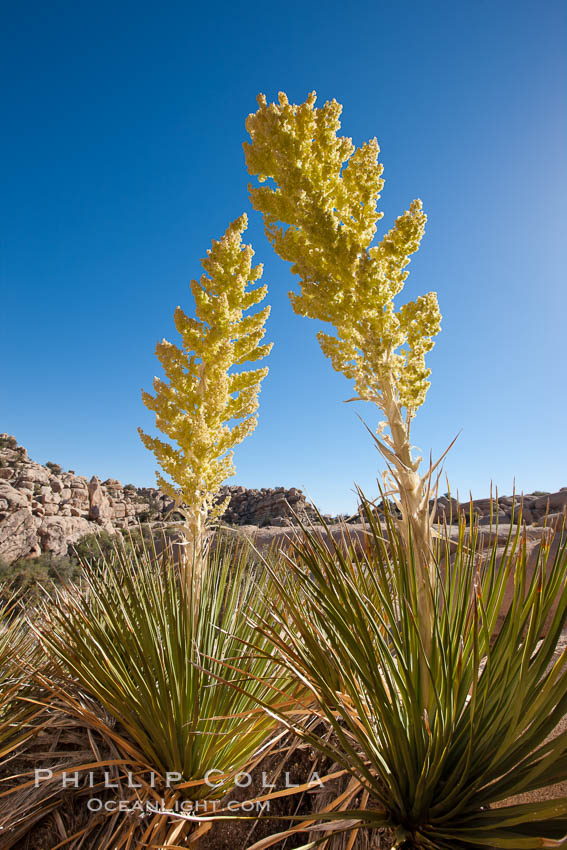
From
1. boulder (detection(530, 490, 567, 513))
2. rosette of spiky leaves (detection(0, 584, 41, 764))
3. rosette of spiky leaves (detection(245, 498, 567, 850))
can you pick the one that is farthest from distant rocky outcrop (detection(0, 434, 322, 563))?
rosette of spiky leaves (detection(245, 498, 567, 850))

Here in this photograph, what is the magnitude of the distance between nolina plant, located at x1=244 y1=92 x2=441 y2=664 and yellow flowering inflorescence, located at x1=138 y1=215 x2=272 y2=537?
2.77 ft

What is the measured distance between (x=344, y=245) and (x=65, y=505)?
3768 centimetres

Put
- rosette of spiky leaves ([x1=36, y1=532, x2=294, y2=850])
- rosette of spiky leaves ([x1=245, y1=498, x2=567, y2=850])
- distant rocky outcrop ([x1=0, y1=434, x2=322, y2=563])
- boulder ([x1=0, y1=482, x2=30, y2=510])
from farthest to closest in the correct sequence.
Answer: boulder ([x1=0, y1=482, x2=30, y2=510])
distant rocky outcrop ([x1=0, y1=434, x2=322, y2=563])
rosette of spiky leaves ([x1=36, y1=532, x2=294, y2=850])
rosette of spiky leaves ([x1=245, y1=498, x2=567, y2=850])

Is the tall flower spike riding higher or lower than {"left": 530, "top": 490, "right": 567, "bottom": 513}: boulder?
higher

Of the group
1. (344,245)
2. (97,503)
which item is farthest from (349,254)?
→ (97,503)

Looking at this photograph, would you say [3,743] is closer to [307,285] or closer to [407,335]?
[307,285]

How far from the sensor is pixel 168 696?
1.80m

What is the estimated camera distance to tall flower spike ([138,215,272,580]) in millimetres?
2955

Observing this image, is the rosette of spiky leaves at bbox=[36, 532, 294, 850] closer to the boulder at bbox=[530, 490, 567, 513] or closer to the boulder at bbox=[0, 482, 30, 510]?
the boulder at bbox=[530, 490, 567, 513]

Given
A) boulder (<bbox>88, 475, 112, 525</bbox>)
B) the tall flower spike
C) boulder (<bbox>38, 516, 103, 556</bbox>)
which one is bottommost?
boulder (<bbox>38, 516, 103, 556</bbox>)

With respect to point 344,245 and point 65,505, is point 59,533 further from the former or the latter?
point 344,245

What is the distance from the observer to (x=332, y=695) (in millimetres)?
1428

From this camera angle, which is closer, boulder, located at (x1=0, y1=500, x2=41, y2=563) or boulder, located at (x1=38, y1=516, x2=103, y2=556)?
boulder, located at (x1=0, y1=500, x2=41, y2=563)

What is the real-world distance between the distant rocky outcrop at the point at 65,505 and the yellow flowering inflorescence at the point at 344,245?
834 inches
